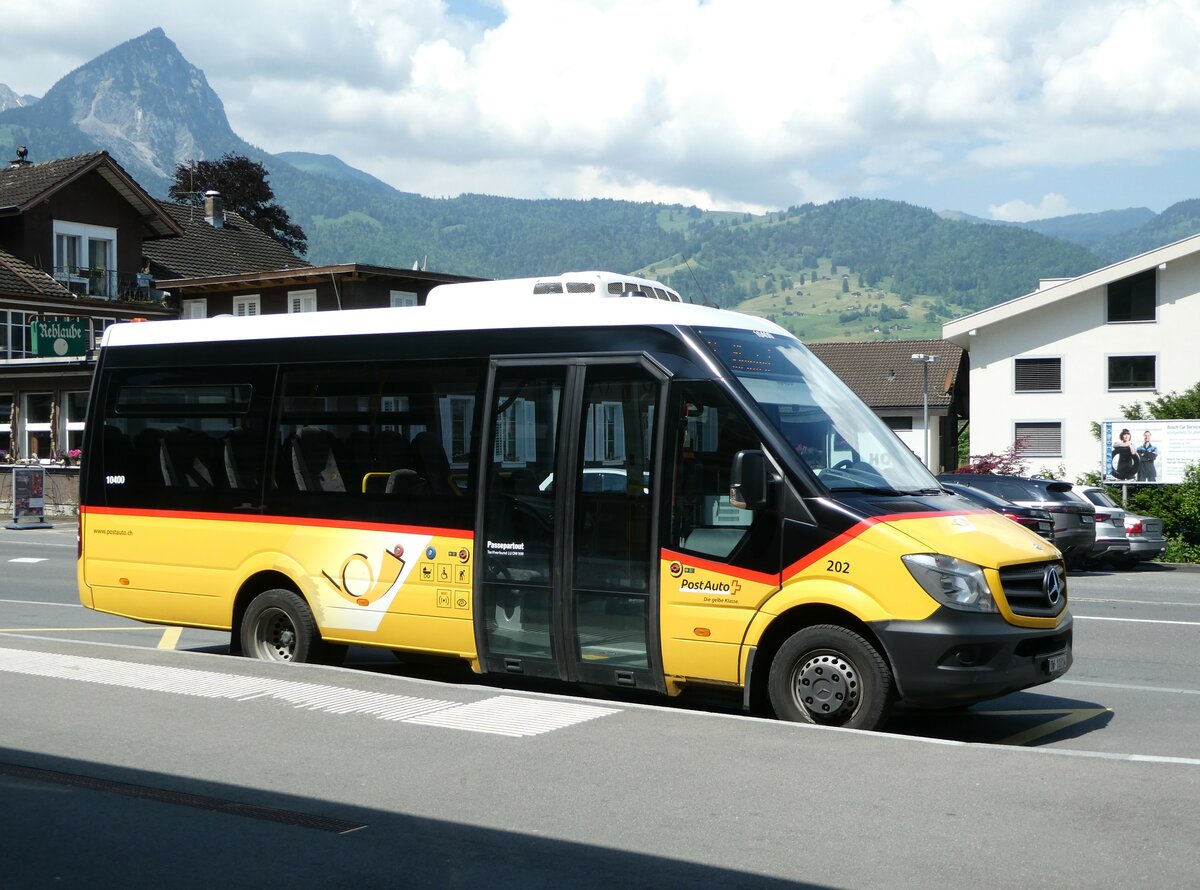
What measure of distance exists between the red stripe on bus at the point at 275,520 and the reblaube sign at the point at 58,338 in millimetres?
31808

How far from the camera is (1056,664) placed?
845 centimetres

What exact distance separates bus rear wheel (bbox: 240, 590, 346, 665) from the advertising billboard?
70.0ft

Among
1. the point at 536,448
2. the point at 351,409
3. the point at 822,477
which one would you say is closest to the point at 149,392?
the point at 351,409

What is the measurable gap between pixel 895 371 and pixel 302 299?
134 ft

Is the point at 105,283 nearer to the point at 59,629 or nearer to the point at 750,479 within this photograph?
the point at 59,629

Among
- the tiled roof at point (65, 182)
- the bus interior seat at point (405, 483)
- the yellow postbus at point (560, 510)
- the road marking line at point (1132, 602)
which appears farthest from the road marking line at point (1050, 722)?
the tiled roof at point (65, 182)

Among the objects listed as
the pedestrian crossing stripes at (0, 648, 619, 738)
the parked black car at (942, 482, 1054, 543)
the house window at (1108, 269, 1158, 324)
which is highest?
the house window at (1108, 269, 1158, 324)

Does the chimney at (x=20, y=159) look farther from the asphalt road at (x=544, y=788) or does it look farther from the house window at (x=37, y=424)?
the asphalt road at (x=544, y=788)

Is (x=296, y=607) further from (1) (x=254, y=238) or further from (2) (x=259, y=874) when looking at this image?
(1) (x=254, y=238)

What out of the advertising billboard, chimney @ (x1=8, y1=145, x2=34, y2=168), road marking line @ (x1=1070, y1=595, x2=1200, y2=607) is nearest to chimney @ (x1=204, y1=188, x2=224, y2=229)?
chimney @ (x1=8, y1=145, x2=34, y2=168)

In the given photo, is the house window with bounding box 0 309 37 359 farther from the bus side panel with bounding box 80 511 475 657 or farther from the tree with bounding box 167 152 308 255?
the bus side panel with bounding box 80 511 475 657

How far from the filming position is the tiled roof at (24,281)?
4816cm

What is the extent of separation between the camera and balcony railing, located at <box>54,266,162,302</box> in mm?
51156

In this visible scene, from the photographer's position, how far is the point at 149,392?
1185 centimetres
